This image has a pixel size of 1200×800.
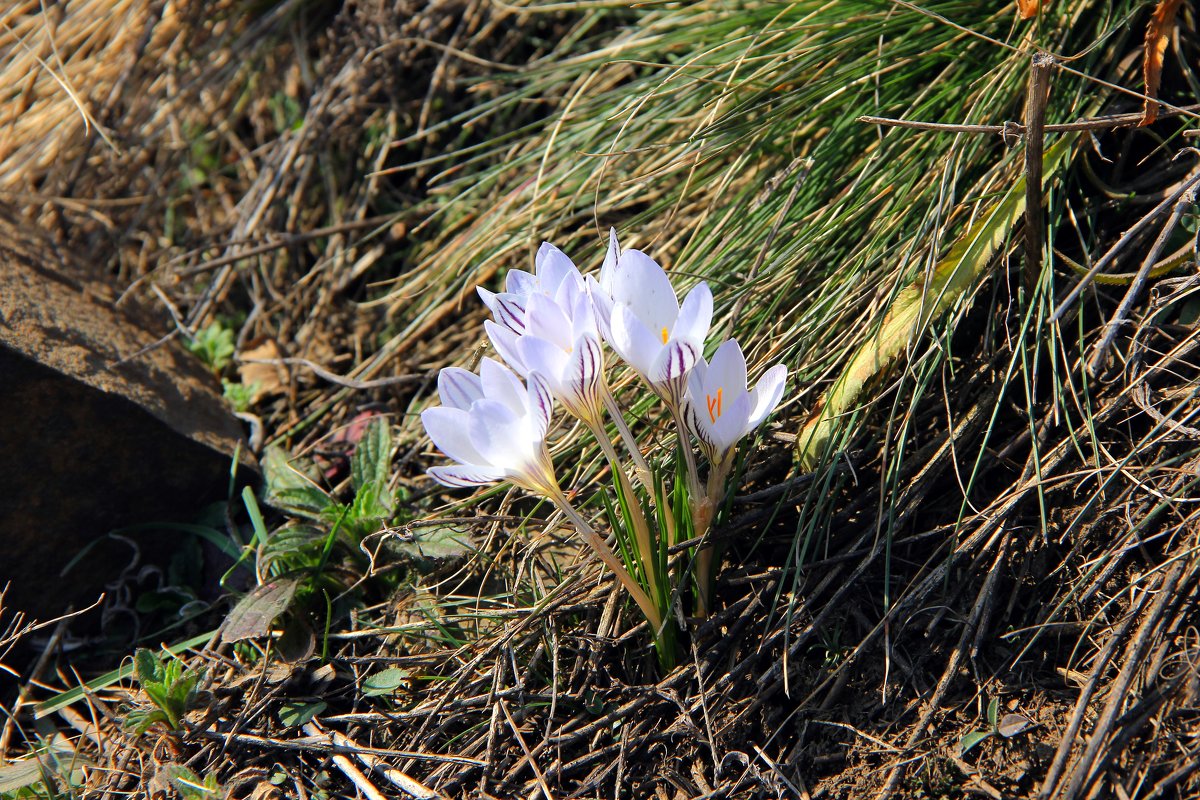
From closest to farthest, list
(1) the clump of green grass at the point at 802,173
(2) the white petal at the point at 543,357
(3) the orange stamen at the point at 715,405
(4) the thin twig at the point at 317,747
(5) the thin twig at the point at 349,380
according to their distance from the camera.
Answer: (2) the white petal at the point at 543,357, (3) the orange stamen at the point at 715,405, (4) the thin twig at the point at 317,747, (1) the clump of green grass at the point at 802,173, (5) the thin twig at the point at 349,380

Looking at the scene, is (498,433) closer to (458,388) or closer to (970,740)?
(458,388)

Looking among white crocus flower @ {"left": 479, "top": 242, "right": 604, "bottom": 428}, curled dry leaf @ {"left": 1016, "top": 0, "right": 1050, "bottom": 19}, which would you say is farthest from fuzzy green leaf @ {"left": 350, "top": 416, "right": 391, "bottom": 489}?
curled dry leaf @ {"left": 1016, "top": 0, "right": 1050, "bottom": 19}

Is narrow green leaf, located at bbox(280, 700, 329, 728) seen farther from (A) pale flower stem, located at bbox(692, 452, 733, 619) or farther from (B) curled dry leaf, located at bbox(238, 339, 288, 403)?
(B) curled dry leaf, located at bbox(238, 339, 288, 403)

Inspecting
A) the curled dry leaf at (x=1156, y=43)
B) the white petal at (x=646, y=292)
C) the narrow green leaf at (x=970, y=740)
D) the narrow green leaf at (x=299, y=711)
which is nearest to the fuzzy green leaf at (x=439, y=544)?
the narrow green leaf at (x=299, y=711)

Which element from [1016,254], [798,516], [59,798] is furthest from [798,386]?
[59,798]

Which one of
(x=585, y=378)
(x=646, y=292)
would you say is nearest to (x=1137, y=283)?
(x=646, y=292)

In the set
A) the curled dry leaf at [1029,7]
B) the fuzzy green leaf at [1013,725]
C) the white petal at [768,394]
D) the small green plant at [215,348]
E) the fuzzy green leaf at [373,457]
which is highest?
the curled dry leaf at [1029,7]

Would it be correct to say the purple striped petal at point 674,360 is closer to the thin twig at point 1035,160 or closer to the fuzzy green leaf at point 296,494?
the thin twig at point 1035,160
